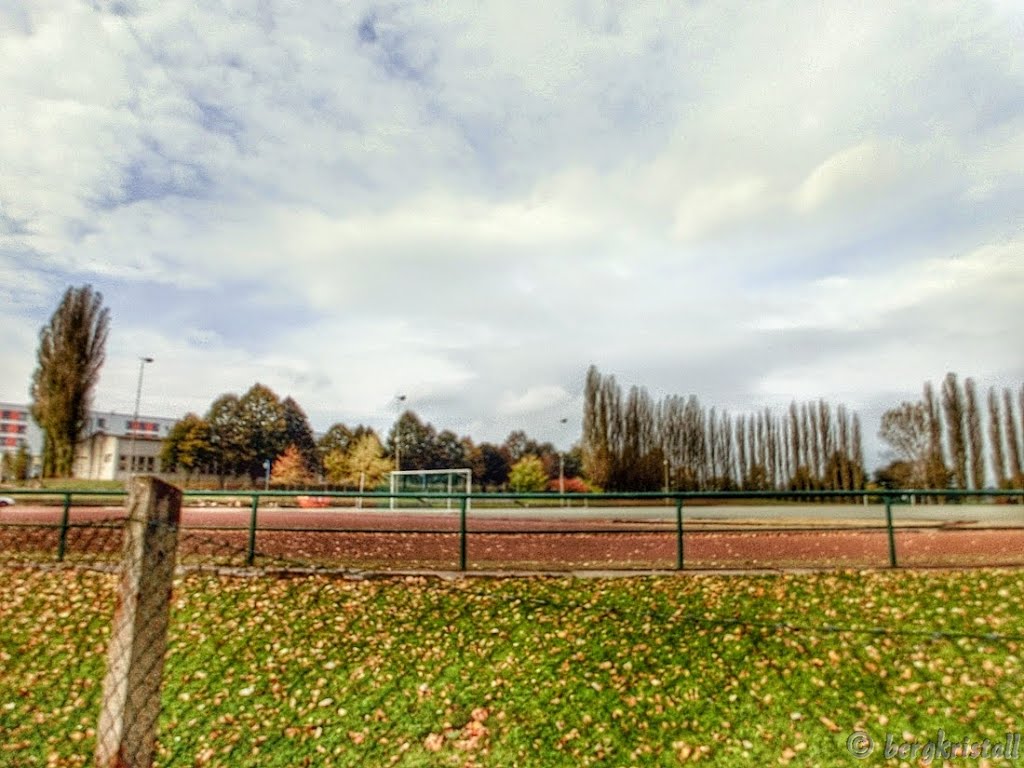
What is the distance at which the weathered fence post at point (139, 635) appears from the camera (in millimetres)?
2941

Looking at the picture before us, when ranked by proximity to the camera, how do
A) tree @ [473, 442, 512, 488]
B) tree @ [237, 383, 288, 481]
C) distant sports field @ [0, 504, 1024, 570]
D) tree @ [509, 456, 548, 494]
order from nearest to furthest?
distant sports field @ [0, 504, 1024, 570] < tree @ [509, 456, 548, 494] < tree @ [237, 383, 288, 481] < tree @ [473, 442, 512, 488]

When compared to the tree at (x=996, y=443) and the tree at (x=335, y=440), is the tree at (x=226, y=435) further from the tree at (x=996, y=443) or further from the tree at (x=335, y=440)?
the tree at (x=996, y=443)

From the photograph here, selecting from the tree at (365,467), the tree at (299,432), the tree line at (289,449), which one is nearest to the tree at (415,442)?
the tree line at (289,449)

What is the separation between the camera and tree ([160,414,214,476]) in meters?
70.7

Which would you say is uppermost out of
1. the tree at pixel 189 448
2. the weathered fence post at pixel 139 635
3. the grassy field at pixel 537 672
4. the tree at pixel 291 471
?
the tree at pixel 189 448

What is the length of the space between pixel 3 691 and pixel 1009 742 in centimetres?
894

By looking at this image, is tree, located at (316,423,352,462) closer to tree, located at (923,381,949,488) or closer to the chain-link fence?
tree, located at (923,381,949,488)

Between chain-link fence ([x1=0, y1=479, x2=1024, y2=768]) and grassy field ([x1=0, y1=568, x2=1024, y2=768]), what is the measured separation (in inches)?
0.9

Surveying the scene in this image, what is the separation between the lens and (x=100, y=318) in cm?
4803

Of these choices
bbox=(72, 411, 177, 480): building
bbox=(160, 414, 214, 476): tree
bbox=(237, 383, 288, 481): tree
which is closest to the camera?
bbox=(160, 414, 214, 476): tree

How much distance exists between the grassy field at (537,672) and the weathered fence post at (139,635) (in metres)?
2.74

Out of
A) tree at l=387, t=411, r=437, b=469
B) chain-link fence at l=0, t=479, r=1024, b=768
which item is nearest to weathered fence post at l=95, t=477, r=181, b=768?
chain-link fence at l=0, t=479, r=1024, b=768

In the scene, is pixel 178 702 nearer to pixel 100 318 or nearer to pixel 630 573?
pixel 630 573

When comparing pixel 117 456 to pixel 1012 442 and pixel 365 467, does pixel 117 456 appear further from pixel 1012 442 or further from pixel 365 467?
pixel 1012 442
